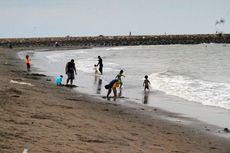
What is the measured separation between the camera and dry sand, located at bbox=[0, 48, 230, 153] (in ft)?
25.8

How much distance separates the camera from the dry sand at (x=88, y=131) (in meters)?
7.85

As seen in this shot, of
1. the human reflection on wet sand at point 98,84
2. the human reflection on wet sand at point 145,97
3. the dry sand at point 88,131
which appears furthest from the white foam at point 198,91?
the dry sand at point 88,131

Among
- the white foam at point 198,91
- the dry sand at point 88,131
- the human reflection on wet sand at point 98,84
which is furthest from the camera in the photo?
the human reflection on wet sand at point 98,84

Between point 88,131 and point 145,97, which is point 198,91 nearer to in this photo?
point 145,97

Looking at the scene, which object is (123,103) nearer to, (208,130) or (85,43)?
(208,130)

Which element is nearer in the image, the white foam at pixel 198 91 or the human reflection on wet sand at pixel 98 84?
the white foam at pixel 198 91

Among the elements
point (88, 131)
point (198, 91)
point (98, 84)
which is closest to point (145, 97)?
point (198, 91)

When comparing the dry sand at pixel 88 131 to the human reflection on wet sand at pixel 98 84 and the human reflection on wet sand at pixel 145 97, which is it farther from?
the human reflection on wet sand at pixel 98 84

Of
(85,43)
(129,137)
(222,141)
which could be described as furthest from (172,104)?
(85,43)

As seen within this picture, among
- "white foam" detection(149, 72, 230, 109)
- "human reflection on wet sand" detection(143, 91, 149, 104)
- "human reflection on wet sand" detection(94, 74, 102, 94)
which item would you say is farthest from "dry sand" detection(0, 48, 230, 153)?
"human reflection on wet sand" detection(94, 74, 102, 94)

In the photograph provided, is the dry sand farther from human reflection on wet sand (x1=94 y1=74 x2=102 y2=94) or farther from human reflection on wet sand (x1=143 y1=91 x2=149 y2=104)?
human reflection on wet sand (x1=94 y1=74 x2=102 y2=94)

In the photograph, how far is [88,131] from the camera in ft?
31.5

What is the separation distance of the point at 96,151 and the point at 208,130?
5212 millimetres

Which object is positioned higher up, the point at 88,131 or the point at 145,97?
the point at 88,131
